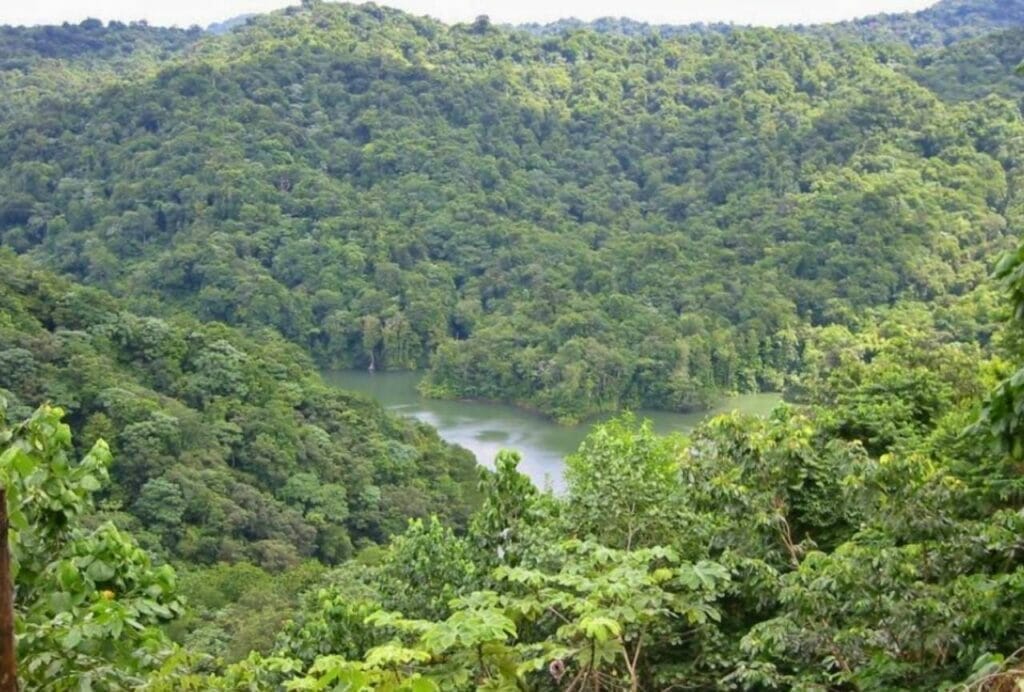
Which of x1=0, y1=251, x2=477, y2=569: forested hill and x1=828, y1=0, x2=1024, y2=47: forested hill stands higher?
x1=828, y1=0, x2=1024, y2=47: forested hill

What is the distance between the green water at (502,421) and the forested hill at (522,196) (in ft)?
1.83

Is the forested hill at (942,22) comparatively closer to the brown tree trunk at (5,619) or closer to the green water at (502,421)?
the green water at (502,421)

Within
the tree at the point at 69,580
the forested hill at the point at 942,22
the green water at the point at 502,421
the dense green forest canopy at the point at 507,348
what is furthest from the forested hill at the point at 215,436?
the forested hill at the point at 942,22

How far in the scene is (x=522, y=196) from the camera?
4431 cm

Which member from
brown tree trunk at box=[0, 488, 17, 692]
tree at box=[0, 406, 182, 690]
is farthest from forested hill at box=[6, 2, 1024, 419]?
brown tree trunk at box=[0, 488, 17, 692]

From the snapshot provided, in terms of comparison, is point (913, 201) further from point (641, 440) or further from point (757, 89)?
point (641, 440)

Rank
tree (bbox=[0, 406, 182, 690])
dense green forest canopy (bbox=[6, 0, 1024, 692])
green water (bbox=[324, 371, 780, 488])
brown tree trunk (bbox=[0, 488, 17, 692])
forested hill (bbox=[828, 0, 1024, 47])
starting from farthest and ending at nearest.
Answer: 1. forested hill (bbox=[828, 0, 1024, 47])
2. green water (bbox=[324, 371, 780, 488])
3. dense green forest canopy (bbox=[6, 0, 1024, 692])
4. tree (bbox=[0, 406, 182, 690])
5. brown tree trunk (bbox=[0, 488, 17, 692])

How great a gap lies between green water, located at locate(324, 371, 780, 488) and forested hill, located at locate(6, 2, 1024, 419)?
0.56m

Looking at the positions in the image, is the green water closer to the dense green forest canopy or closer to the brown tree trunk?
the dense green forest canopy

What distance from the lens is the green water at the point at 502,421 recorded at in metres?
23.9

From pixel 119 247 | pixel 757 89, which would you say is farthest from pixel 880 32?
pixel 119 247

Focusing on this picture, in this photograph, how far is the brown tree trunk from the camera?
1675 millimetres

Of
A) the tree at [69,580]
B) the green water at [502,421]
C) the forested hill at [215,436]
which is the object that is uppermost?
the tree at [69,580]

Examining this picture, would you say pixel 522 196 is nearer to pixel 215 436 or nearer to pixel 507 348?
pixel 507 348
